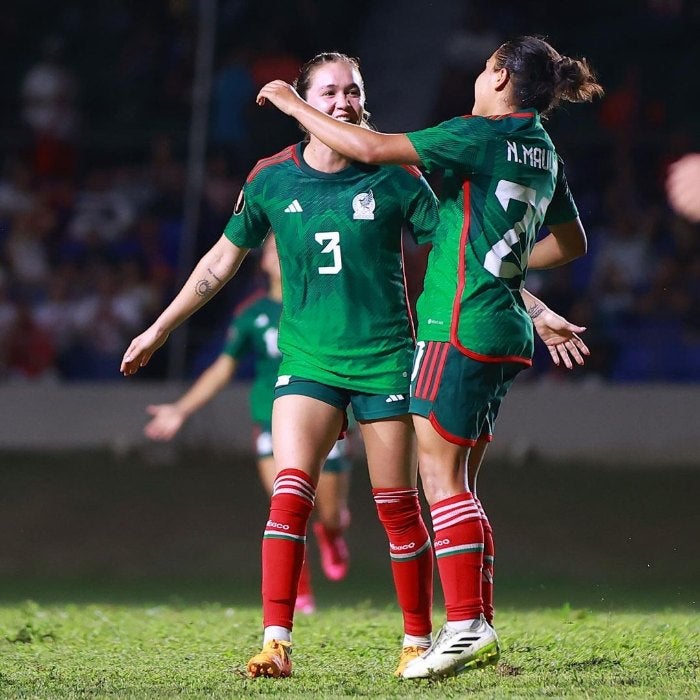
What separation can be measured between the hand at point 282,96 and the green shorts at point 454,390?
1.00 meters

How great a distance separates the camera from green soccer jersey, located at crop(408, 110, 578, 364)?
4969 millimetres

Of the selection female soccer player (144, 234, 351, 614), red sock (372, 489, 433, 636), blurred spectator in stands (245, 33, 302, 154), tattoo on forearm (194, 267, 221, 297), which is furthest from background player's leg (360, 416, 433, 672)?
blurred spectator in stands (245, 33, 302, 154)

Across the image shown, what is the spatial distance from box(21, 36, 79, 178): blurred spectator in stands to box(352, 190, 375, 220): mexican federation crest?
12.5 meters

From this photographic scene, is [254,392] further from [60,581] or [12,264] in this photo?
[12,264]

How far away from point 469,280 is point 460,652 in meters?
1.32

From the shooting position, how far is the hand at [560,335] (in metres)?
5.39

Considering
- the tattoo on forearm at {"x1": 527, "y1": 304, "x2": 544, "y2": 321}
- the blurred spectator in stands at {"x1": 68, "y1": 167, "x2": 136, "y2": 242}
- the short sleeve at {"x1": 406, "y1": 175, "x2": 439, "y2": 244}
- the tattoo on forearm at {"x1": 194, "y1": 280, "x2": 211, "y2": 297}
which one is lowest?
the tattoo on forearm at {"x1": 527, "y1": 304, "x2": 544, "y2": 321}

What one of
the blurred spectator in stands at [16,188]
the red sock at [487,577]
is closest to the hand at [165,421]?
the red sock at [487,577]

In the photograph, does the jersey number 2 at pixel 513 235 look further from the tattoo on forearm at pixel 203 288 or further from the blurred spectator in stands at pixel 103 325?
the blurred spectator in stands at pixel 103 325

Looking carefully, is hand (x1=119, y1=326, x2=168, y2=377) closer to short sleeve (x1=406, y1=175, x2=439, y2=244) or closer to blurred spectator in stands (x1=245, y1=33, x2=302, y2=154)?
short sleeve (x1=406, y1=175, x2=439, y2=244)

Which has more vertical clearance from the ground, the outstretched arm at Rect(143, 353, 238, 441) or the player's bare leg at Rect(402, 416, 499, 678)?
the outstretched arm at Rect(143, 353, 238, 441)

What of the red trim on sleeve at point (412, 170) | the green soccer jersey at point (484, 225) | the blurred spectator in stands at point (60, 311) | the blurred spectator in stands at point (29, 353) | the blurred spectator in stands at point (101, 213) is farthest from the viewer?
the blurred spectator in stands at point (101, 213)

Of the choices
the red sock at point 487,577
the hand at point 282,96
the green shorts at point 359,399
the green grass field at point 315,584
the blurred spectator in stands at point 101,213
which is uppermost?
the blurred spectator in stands at point 101,213

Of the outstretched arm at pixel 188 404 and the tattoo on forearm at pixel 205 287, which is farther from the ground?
the tattoo on forearm at pixel 205 287
